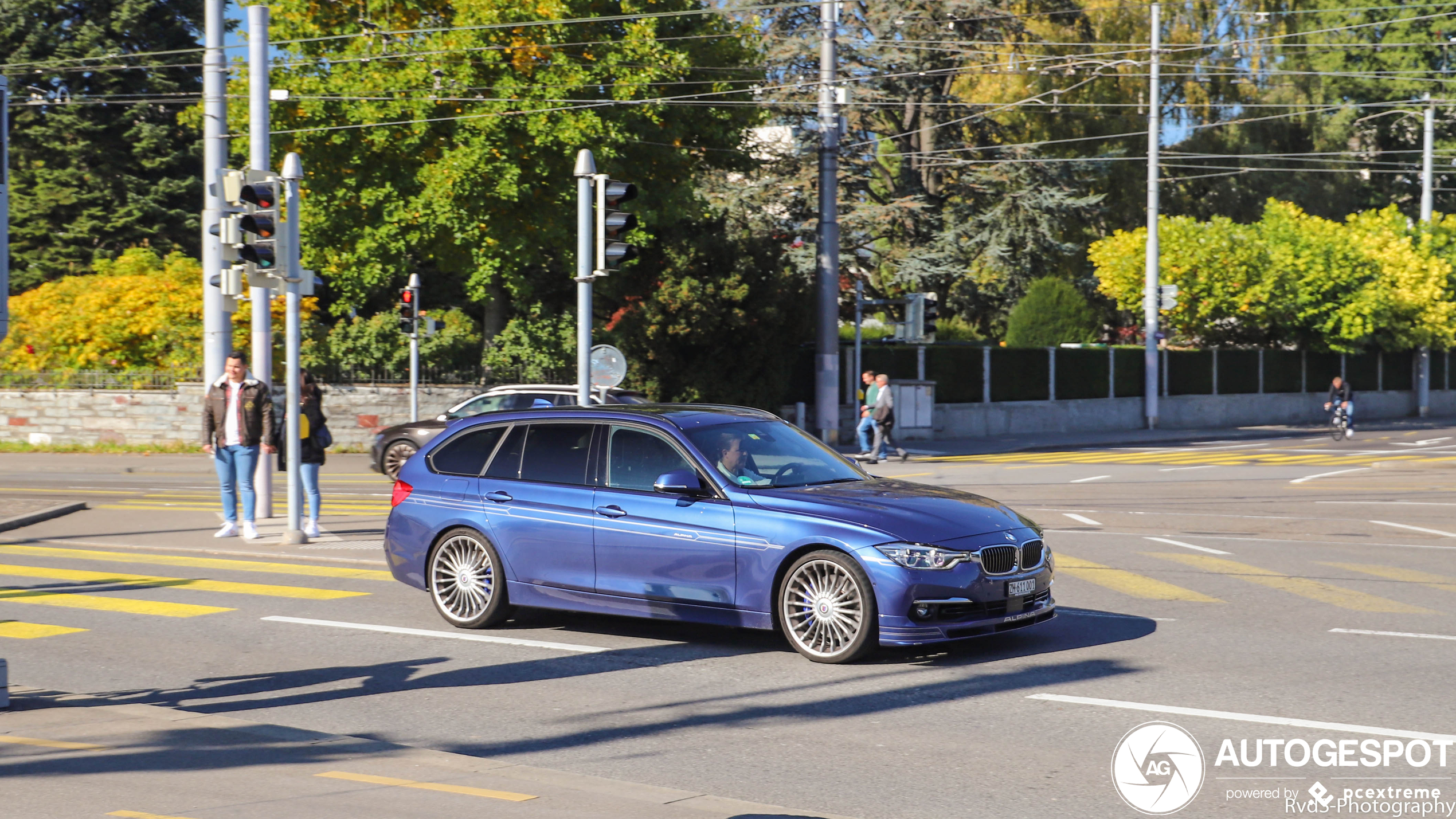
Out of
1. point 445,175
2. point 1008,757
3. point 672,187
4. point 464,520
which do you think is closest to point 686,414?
point 464,520

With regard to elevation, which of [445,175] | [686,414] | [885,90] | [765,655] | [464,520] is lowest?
[765,655]

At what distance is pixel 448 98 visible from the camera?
27875 millimetres

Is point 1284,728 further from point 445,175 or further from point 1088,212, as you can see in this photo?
point 1088,212

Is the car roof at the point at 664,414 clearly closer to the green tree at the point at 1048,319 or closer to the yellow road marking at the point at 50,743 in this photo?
the yellow road marking at the point at 50,743

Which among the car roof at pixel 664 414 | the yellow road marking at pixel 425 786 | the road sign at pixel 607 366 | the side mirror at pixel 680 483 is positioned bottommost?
the yellow road marking at pixel 425 786

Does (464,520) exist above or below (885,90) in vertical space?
below

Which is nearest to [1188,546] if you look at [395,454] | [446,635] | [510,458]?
[510,458]

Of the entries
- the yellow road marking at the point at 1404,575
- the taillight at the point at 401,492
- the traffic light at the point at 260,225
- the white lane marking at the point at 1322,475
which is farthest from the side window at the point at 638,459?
the white lane marking at the point at 1322,475

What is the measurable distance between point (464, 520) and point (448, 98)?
19.7m

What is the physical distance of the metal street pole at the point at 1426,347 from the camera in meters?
52.2

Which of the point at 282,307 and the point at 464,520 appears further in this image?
the point at 282,307

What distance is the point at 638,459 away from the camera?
30.4 feet

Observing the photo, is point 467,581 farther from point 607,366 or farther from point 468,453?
point 607,366

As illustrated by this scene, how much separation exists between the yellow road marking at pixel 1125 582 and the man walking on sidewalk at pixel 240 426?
8055mm
